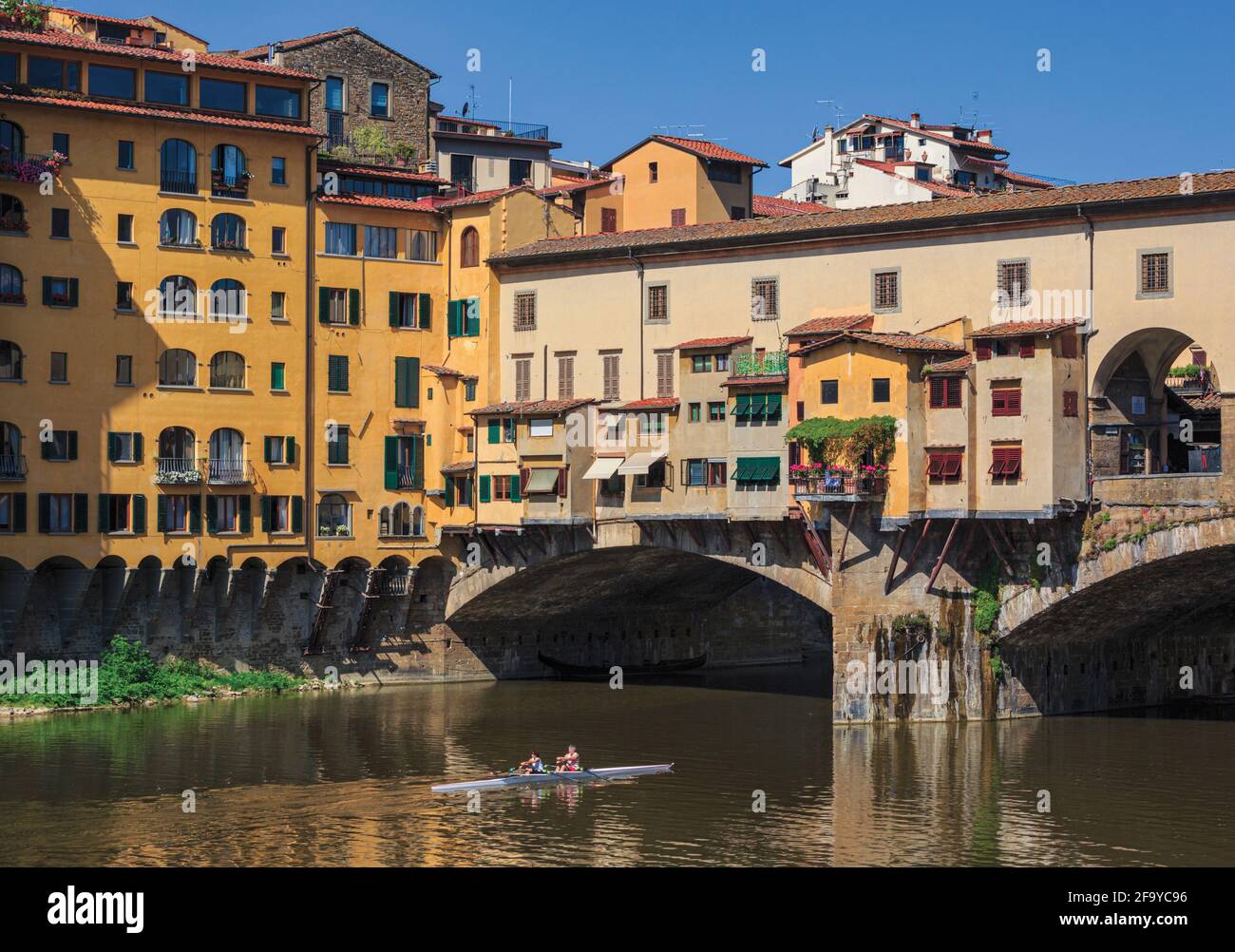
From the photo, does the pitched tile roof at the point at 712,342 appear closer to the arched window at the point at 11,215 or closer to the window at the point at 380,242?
the window at the point at 380,242

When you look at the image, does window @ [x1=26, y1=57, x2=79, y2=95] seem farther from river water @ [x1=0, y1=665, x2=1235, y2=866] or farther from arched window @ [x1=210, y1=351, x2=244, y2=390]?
river water @ [x1=0, y1=665, x2=1235, y2=866]

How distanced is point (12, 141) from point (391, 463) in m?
20.7

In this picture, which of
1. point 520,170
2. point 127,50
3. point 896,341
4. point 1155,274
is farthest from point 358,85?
point 1155,274

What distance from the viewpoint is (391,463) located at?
3568 inches

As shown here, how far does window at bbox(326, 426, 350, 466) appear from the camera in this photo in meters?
89.2

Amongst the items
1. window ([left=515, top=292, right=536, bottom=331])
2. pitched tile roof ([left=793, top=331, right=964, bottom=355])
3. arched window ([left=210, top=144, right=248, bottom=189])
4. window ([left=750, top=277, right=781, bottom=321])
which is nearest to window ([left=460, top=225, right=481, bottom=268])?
window ([left=515, top=292, right=536, bottom=331])

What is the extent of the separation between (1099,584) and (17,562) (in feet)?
136

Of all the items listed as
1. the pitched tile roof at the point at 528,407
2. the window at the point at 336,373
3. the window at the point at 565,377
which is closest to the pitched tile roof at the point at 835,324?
the pitched tile roof at the point at 528,407

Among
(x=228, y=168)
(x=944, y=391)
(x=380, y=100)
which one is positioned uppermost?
(x=380, y=100)

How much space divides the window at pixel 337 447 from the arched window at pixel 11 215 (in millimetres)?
15423

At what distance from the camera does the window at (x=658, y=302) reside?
84062 mm

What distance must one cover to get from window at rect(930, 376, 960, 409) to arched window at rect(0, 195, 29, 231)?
3634cm

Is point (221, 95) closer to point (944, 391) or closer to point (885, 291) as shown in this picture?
point (885, 291)
